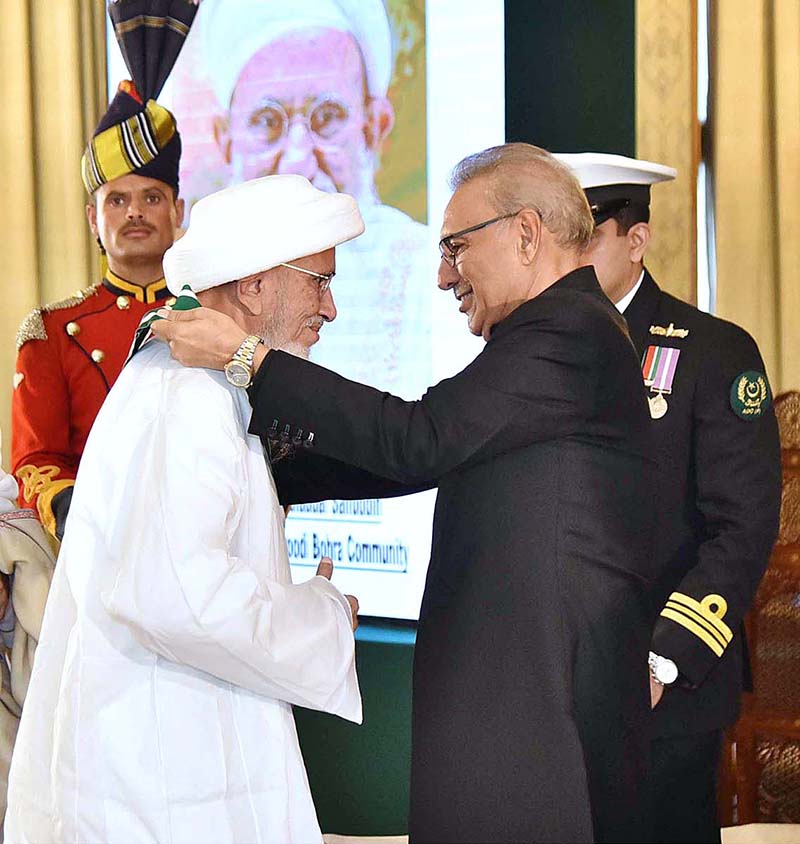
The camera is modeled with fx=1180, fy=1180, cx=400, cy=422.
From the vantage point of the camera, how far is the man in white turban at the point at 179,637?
1.66 m

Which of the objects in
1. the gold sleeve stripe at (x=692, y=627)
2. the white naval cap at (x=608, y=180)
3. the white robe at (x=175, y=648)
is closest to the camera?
the white robe at (x=175, y=648)

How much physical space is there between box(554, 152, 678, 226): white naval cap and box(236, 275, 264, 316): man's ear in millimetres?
818

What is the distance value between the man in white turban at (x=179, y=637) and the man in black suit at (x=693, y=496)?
749mm

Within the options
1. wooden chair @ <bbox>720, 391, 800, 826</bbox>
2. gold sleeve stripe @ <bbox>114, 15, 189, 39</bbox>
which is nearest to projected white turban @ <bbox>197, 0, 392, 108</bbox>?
gold sleeve stripe @ <bbox>114, 15, 189, 39</bbox>

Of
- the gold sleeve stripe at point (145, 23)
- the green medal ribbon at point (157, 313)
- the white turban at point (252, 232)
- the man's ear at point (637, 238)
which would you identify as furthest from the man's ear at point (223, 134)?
the green medal ribbon at point (157, 313)

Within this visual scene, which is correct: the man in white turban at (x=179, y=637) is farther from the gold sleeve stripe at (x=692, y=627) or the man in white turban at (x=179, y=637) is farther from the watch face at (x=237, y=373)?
the gold sleeve stripe at (x=692, y=627)

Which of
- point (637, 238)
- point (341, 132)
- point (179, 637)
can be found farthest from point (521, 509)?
point (341, 132)

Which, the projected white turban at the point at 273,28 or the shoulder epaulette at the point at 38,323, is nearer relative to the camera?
the shoulder epaulette at the point at 38,323

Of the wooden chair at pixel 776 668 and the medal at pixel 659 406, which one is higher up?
the medal at pixel 659 406

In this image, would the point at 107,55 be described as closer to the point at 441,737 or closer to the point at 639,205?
the point at 639,205

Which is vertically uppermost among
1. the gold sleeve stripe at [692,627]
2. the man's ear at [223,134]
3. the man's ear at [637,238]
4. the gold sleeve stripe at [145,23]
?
the gold sleeve stripe at [145,23]

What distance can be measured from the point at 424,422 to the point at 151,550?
434 millimetres

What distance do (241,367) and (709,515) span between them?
1007 mm

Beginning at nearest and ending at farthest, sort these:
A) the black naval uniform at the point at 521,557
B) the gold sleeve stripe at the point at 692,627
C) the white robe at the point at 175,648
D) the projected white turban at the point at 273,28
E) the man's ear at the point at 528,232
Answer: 1. the white robe at the point at 175,648
2. the black naval uniform at the point at 521,557
3. the man's ear at the point at 528,232
4. the gold sleeve stripe at the point at 692,627
5. the projected white turban at the point at 273,28
